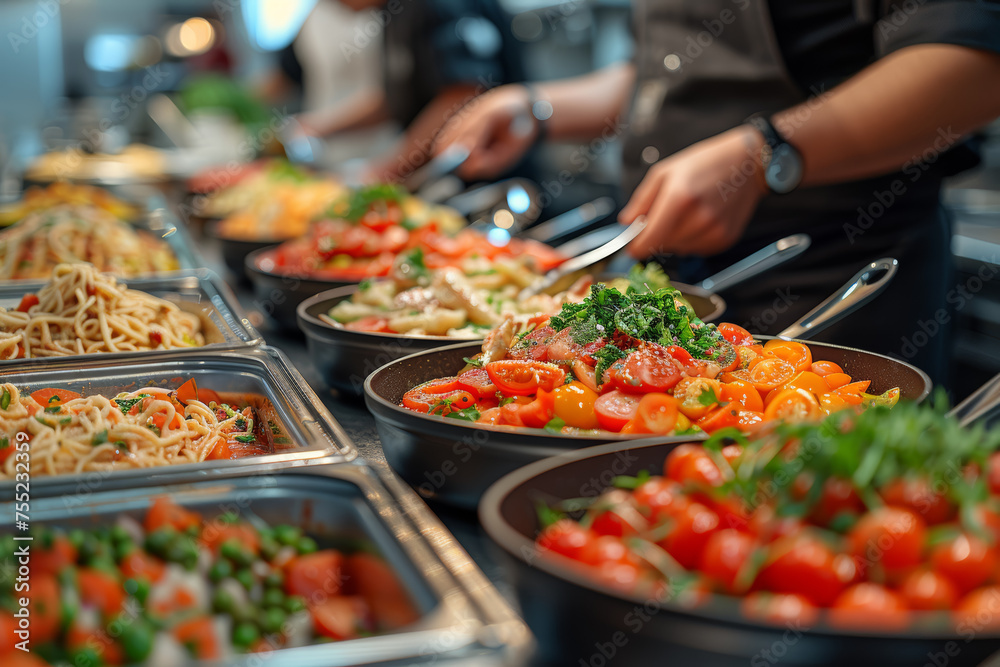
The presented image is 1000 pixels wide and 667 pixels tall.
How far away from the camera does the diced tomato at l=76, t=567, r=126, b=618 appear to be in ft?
3.05

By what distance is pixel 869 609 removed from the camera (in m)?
0.77

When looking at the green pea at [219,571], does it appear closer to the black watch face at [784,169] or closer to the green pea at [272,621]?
the green pea at [272,621]

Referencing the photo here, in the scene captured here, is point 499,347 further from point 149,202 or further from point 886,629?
point 149,202

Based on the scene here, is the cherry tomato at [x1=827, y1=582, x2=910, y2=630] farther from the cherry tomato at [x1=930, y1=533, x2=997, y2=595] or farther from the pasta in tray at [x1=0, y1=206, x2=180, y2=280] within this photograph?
the pasta in tray at [x1=0, y1=206, x2=180, y2=280]

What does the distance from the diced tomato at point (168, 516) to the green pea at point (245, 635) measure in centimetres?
21

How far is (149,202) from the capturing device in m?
4.47

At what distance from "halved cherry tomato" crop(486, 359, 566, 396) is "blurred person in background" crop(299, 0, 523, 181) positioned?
3.45 m

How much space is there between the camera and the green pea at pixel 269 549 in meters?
1.06

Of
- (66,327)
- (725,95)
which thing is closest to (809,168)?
(725,95)

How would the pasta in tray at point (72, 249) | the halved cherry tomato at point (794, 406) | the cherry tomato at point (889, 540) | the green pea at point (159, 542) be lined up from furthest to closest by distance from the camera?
the pasta in tray at point (72, 249) < the halved cherry tomato at point (794, 406) < the green pea at point (159, 542) < the cherry tomato at point (889, 540)

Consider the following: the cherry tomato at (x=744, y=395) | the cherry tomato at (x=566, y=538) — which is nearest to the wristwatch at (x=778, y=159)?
the cherry tomato at (x=744, y=395)

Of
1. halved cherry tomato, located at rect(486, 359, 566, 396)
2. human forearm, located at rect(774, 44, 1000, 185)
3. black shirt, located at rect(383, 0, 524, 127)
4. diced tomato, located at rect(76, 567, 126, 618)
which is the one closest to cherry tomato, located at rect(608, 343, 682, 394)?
halved cherry tomato, located at rect(486, 359, 566, 396)

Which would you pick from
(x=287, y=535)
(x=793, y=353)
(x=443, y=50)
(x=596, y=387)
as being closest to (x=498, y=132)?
(x=443, y=50)

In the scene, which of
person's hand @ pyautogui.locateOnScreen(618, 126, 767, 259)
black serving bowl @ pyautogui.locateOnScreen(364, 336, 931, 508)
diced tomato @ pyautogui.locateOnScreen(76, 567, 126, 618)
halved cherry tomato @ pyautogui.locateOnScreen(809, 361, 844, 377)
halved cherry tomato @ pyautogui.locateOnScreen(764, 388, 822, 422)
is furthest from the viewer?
person's hand @ pyautogui.locateOnScreen(618, 126, 767, 259)
